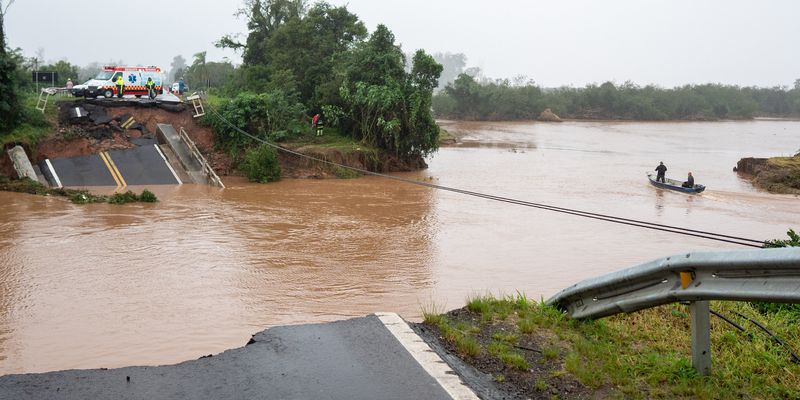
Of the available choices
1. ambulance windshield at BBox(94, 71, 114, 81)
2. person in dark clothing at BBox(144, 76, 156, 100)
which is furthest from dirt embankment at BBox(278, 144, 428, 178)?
ambulance windshield at BBox(94, 71, 114, 81)

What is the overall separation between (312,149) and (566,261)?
16275 mm

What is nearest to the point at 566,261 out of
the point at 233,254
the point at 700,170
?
the point at 233,254

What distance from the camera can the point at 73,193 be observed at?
20.8m

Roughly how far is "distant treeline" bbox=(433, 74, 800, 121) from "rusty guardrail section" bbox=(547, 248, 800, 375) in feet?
226

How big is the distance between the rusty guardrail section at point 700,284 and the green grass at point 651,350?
0.22 meters

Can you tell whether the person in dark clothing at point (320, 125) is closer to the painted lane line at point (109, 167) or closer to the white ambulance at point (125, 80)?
the white ambulance at point (125, 80)

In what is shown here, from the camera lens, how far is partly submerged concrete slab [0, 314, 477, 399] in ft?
14.1

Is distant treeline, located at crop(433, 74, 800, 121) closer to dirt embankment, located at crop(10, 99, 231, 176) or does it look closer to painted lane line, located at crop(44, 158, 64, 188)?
dirt embankment, located at crop(10, 99, 231, 176)

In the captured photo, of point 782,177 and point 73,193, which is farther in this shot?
point 782,177

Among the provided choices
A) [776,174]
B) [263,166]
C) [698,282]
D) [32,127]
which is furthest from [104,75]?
[776,174]

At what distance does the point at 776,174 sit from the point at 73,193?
1193 inches

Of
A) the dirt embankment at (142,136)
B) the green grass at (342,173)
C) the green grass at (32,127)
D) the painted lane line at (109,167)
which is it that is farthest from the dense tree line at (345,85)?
the green grass at (32,127)

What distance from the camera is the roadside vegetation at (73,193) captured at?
20219 mm

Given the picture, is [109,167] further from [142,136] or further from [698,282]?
[698,282]
